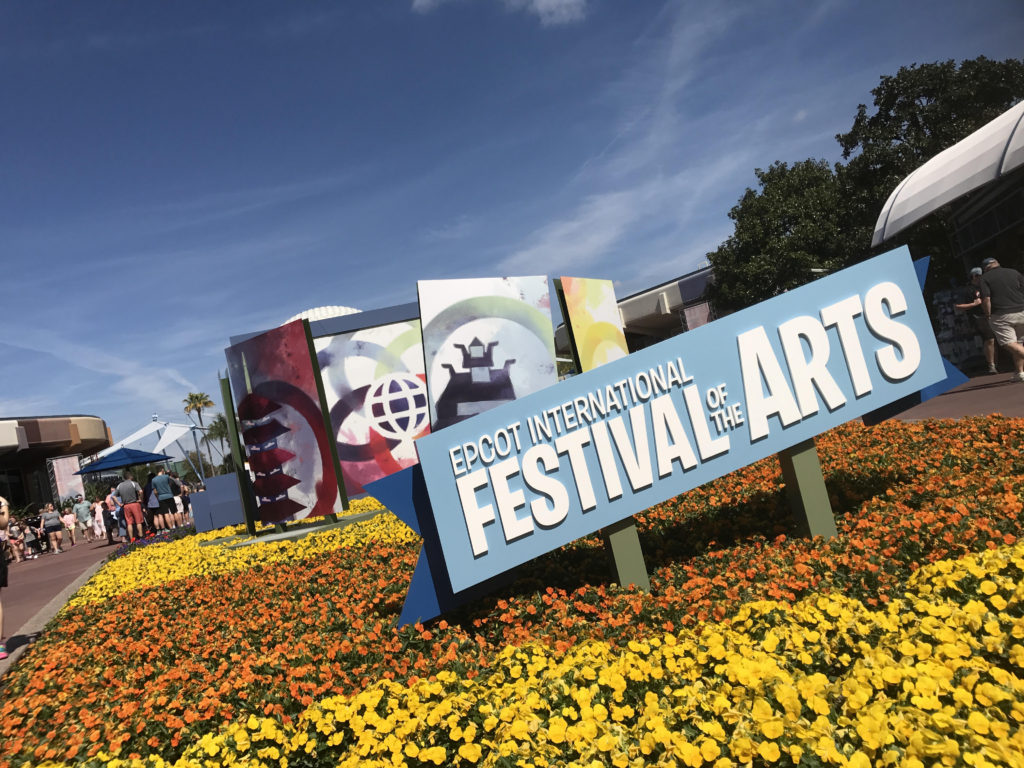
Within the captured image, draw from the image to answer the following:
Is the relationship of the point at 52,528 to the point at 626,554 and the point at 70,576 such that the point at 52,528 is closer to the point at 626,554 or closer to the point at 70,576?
the point at 70,576

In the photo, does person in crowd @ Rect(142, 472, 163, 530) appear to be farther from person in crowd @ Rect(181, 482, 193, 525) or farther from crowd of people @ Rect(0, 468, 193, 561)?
person in crowd @ Rect(181, 482, 193, 525)

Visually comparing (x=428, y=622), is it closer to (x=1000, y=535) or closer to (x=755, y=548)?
(x=755, y=548)

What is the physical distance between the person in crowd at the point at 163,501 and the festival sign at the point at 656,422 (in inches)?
605

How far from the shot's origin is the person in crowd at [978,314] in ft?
34.4

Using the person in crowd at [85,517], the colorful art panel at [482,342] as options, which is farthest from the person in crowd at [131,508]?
the colorful art panel at [482,342]

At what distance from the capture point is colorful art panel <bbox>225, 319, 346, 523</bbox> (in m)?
10.2

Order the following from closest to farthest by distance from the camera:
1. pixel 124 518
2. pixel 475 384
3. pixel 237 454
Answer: pixel 475 384, pixel 237 454, pixel 124 518

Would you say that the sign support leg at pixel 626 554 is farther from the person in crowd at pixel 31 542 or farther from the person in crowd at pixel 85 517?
the person in crowd at pixel 85 517

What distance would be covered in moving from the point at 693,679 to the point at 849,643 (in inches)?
29.2

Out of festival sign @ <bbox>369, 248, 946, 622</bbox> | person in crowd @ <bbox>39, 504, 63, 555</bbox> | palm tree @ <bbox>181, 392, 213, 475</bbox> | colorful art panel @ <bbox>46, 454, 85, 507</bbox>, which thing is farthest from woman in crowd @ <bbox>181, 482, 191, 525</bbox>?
palm tree @ <bbox>181, 392, 213, 475</bbox>

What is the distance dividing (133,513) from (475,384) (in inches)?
528

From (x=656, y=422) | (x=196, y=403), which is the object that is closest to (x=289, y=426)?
(x=656, y=422)

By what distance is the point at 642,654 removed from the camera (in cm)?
366

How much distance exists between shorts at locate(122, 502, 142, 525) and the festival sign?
1500 centimetres
